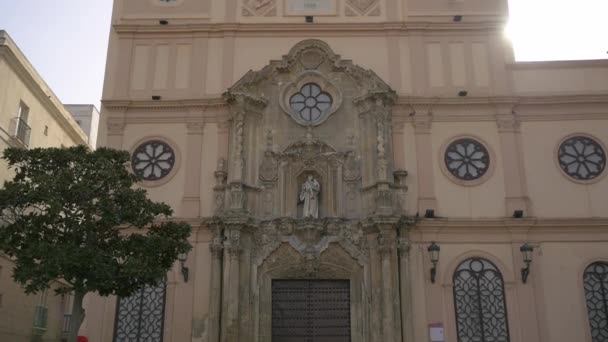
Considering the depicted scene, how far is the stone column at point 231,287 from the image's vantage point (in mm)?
16953

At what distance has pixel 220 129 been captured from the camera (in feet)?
64.3

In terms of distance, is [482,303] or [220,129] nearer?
[482,303]

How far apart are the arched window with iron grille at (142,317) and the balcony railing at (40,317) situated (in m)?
6.65

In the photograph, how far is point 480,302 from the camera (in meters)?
17.8

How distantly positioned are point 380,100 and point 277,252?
17.7ft

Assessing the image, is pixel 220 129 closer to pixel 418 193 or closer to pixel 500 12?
pixel 418 193

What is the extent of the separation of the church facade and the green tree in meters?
4.62

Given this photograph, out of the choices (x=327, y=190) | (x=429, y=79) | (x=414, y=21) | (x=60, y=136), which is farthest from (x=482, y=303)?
(x=60, y=136)

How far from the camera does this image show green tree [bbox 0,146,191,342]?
12.4 meters

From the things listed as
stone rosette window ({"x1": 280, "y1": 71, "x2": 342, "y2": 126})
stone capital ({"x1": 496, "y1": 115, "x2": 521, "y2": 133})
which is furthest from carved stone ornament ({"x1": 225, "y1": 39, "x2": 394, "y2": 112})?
stone capital ({"x1": 496, "y1": 115, "x2": 521, "y2": 133})

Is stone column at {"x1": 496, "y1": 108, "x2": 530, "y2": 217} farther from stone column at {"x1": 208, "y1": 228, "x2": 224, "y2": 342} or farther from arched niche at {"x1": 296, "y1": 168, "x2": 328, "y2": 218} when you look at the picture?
stone column at {"x1": 208, "y1": 228, "x2": 224, "y2": 342}

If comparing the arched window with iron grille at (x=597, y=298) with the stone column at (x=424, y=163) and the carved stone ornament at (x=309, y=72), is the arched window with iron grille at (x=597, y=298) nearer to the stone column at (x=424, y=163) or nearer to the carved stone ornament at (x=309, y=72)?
the stone column at (x=424, y=163)

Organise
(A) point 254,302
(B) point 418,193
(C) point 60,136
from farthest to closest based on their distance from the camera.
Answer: (C) point 60,136
(B) point 418,193
(A) point 254,302

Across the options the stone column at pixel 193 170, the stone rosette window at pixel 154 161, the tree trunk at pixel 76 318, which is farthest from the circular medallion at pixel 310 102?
the tree trunk at pixel 76 318
